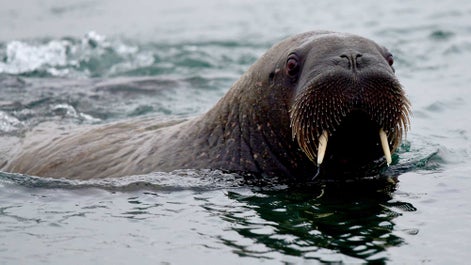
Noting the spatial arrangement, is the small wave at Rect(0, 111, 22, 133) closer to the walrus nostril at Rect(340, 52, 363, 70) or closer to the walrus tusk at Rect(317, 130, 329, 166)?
the walrus tusk at Rect(317, 130, 329, 166)

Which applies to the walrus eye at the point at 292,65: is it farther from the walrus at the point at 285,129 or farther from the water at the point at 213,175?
the water at the point at 213,175

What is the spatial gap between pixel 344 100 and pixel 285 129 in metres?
0.82

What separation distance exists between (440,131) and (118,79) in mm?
4857

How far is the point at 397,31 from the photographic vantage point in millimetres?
16250

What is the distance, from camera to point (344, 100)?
6406 mm

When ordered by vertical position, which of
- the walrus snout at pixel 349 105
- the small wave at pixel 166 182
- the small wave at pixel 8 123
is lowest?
the small wave at pixel 166 182

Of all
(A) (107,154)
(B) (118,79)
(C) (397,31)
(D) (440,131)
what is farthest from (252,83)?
(C) (397,31)

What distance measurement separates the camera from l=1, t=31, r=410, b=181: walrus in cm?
647

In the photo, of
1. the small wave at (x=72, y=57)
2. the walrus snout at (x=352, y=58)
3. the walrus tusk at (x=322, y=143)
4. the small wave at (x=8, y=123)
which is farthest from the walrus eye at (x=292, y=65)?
the small wave at (x=72, y=57)

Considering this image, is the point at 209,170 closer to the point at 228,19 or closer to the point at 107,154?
the point at 107,154

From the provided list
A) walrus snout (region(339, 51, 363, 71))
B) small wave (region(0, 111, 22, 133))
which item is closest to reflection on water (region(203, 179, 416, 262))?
walrus snout (region(339, 51, 363, 71))

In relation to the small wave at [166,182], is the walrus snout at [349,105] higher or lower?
higher

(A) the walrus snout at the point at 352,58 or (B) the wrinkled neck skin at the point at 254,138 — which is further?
(B) the wrinkled neck skin at the point at 254,138

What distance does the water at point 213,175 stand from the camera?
585 cm
